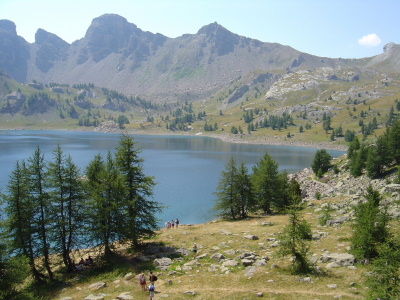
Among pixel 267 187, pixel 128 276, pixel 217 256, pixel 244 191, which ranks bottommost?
pixel 128 276

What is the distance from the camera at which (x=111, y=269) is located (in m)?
38.3

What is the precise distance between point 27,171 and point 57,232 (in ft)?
26.2

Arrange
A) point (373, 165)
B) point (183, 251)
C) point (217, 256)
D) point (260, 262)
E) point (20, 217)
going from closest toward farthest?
point (260, 262) → point (217, 256) → point (20, 217) → point (183, 251) → point (373, 165)

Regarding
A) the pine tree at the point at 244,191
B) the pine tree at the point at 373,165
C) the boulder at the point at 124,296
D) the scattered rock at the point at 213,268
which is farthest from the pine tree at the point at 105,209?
the pine tree at the point at 373,165

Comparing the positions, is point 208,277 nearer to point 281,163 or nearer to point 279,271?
point 279,271

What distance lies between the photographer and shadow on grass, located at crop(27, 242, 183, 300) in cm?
3612

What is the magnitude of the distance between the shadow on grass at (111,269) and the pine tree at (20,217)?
261 cm

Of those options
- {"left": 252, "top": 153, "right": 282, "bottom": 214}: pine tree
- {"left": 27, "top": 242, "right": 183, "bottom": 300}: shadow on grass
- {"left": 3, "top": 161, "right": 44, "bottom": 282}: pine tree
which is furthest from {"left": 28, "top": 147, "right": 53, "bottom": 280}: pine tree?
{"left": 252, "top": 153, "right": 282, "bottom": 214}: pine tree

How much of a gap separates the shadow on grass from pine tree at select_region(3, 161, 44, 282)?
8.55ft

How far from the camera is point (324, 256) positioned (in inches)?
1302

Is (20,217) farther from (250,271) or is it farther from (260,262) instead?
(260,262)

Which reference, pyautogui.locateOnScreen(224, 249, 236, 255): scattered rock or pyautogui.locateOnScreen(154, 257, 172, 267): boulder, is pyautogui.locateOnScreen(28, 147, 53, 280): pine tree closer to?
pyautogui.locateOnScreen(154, 257, 172, 267): boulder

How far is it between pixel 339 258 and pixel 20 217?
33.3 meters

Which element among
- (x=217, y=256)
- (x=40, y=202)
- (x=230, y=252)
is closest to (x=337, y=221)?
(x=230, y=252)
